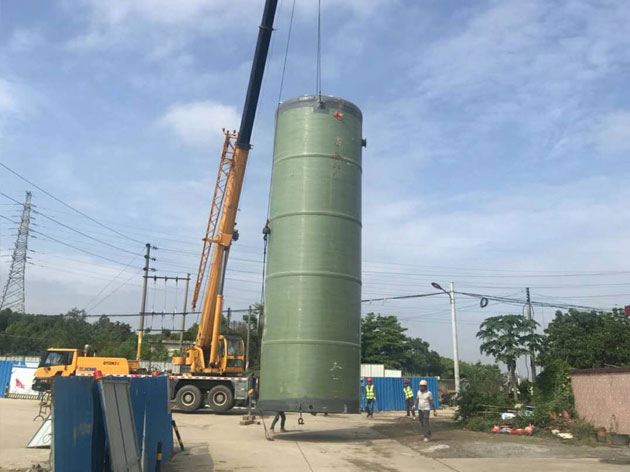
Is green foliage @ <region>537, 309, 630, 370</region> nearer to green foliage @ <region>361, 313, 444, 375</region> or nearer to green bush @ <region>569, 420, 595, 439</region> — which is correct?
green bush @ <region>569, 420, 595, 439</region>

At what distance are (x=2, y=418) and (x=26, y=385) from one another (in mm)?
12838

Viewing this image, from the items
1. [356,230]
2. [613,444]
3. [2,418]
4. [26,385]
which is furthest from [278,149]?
[26,385]

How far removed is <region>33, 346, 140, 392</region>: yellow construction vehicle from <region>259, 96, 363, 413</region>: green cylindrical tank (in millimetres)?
11918

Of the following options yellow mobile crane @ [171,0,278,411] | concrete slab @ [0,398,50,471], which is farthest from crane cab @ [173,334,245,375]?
concrete slab @ [0,398,50,471]

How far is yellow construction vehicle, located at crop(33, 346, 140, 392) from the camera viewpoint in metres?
22.8

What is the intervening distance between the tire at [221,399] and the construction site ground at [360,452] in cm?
590

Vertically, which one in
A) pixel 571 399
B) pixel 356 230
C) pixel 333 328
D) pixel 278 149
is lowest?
pixel 571 399

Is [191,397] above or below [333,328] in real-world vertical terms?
below

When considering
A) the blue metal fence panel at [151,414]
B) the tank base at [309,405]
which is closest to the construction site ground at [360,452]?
the blue metal fence panel at [151,414]

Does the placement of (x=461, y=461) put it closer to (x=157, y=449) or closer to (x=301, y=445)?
(x=301, y=445)

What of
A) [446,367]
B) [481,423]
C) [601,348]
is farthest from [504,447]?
[446,367]

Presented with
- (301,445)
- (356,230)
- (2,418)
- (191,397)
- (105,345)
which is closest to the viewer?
(301,445)

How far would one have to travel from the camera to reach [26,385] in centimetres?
2888

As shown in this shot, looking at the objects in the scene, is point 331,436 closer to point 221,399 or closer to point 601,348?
point 221,399
